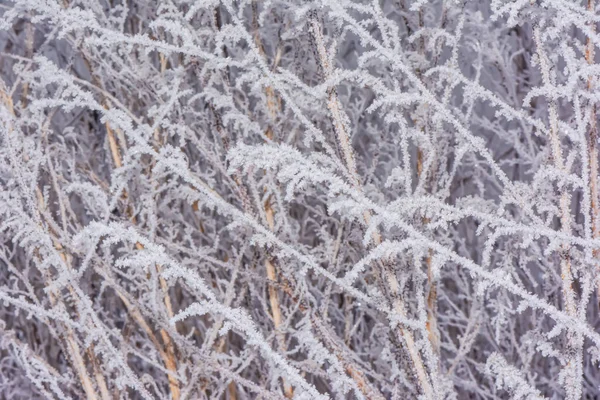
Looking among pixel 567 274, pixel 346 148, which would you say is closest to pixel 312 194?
pixel 346 148

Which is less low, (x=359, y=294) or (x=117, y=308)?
(x=359, y=294)

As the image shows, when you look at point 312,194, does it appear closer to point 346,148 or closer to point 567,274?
point 346,148

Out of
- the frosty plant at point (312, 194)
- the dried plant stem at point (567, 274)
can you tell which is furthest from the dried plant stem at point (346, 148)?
the dried plant stem at point (567, 274)

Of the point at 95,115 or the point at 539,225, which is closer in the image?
the point at 539,225

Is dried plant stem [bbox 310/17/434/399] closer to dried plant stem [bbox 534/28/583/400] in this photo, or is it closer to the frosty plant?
the frosty plant

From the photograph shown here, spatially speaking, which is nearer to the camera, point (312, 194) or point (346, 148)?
point (346, 148)

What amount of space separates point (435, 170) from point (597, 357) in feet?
3.33

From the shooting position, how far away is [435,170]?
2.74 m

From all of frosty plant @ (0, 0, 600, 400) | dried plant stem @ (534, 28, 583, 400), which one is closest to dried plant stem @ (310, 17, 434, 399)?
frosty plant @ (0, 0, 600, 400)

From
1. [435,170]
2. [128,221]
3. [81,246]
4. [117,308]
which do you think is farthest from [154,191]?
[117,308]

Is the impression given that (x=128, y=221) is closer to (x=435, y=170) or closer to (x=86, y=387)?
(x=86, y=387)

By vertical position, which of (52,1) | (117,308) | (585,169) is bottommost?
(117,308)

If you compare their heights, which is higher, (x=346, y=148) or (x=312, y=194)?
(x=346, y=148)

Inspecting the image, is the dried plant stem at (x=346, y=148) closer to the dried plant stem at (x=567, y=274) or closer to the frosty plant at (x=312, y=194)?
the frosty plant at (x=312, y=194)
